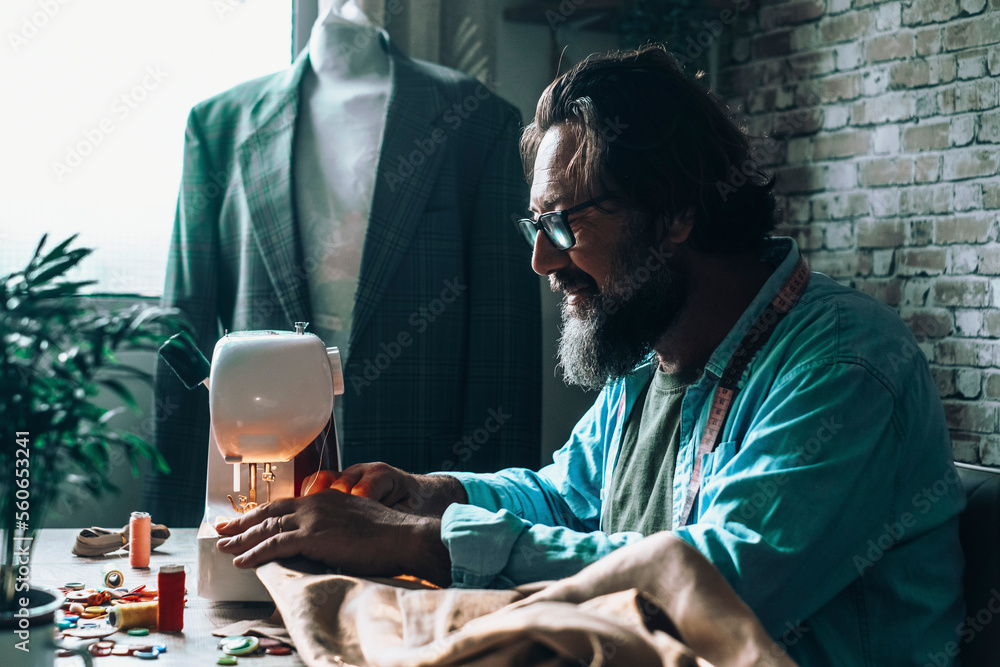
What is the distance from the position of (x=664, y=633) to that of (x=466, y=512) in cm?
43

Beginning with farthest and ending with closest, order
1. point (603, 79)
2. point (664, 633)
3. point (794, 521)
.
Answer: point (603, 79) → point (794, 521) → point (664, 633)

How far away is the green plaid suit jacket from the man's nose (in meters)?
0.72

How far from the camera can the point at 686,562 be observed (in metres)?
0.89

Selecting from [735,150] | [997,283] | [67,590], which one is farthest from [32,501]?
[997,283]

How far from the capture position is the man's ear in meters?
1.58

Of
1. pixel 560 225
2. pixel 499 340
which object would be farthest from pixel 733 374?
pixel 499 340

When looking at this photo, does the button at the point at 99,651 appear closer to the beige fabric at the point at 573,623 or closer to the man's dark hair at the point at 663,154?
the beige fabric at the point at 573,623

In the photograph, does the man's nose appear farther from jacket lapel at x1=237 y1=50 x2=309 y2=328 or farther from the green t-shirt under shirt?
jacket lapel at x1=237 y1=50 x2=309 y2=328

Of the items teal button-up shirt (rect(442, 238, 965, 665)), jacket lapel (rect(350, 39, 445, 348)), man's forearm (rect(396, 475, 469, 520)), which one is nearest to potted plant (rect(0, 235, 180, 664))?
teal button-up shirt (rect(442, 238, 965, 665))

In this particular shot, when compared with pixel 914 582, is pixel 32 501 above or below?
above

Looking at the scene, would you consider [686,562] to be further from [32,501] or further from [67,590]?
[67,590]

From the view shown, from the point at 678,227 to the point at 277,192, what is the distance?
112cm

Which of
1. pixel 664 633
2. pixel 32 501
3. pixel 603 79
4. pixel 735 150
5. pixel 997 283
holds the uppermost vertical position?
pixel 603 79

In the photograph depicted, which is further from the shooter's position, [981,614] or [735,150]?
[735,150]
